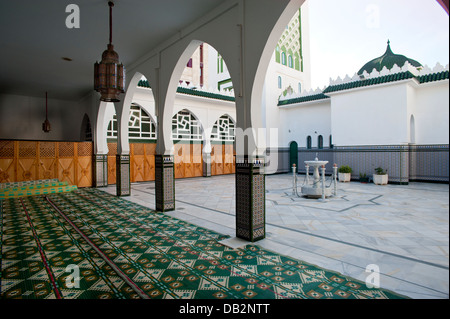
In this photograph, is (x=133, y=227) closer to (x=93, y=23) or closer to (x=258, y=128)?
(x=258, y=128)

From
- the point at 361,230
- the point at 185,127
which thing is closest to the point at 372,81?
the point at 361,230

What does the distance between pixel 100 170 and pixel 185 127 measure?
10.7 feet

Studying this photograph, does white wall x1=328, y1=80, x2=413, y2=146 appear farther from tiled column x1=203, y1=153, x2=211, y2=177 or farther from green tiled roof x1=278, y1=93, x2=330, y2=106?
tiled column x1=203, y1=153, x2=211, y2=177

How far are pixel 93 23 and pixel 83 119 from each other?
572 cm

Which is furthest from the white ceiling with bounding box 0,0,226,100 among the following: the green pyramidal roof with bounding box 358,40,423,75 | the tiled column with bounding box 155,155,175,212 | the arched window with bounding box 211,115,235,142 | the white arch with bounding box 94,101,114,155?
the green pyramidal roof with bounding box 358,40,423,75

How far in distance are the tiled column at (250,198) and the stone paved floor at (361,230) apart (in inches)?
6.5

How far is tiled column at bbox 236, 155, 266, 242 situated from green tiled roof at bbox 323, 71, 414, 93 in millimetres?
6122

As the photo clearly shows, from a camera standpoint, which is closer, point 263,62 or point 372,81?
point 263,62

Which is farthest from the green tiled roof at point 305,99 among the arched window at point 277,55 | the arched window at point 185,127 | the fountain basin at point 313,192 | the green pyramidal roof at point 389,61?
the fountain basin at point 313,192

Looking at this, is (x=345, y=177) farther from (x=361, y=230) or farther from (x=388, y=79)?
(x=361, y=230)

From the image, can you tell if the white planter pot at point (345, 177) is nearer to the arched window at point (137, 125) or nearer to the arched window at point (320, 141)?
the arched window at point (320, 141)

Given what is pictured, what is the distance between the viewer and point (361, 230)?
2996mm

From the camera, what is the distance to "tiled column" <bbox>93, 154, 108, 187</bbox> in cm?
719

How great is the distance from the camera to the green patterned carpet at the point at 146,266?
5.66ft
